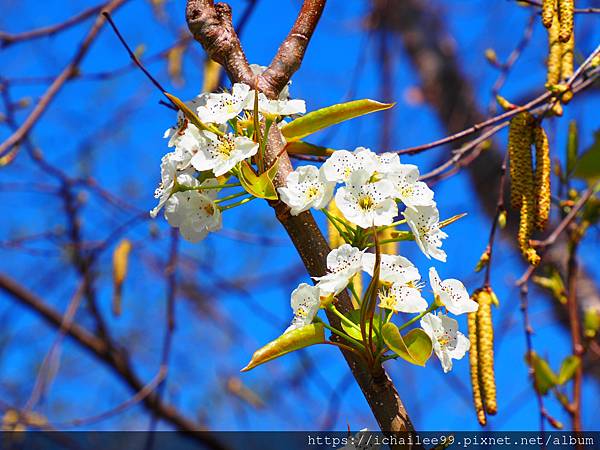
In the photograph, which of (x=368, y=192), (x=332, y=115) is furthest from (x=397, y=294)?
(x=332, y=115)

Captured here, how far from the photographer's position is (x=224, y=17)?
2.77ft

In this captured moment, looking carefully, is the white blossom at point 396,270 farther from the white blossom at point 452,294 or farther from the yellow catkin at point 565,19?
the yellow catkin at point 565,19

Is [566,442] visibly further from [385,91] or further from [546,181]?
[385,91]

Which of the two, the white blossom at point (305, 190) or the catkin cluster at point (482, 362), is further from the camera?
the catkin cluster at point (482, 362)

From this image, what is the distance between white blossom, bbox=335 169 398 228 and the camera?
69cm

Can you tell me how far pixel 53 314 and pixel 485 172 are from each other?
71.9 inches

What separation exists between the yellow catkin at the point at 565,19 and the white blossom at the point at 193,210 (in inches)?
19.6

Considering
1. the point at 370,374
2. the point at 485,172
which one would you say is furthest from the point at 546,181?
the point at 485,172

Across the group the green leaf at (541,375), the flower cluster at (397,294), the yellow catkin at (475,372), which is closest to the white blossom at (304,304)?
the flower cluster at (397,294)

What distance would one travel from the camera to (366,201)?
0.70m

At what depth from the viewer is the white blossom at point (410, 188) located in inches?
28.6

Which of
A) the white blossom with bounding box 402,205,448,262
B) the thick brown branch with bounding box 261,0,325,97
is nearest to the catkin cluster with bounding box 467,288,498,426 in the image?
the white blossom with bounding box 402,205,448,262

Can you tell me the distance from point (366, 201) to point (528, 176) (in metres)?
0.33

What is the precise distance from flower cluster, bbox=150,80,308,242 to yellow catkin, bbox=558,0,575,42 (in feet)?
1.24
